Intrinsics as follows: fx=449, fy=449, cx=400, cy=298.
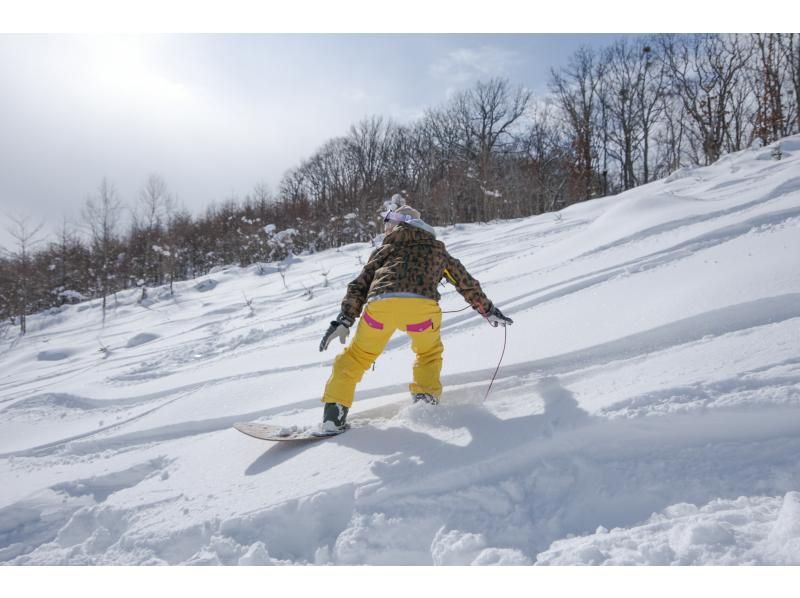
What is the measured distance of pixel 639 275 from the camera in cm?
373

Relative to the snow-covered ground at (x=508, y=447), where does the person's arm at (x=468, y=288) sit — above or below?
above

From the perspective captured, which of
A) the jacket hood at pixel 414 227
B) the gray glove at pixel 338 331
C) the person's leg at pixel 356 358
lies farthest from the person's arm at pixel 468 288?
the gray glove at pixel 338 331

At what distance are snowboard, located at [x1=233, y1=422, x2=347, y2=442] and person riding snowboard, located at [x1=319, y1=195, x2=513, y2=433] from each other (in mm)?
51

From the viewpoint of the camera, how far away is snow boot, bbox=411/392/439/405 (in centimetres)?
250

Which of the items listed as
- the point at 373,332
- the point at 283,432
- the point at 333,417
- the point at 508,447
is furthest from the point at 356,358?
the point at 508,447

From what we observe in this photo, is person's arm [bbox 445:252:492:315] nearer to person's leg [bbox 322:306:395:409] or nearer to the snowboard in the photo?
person's leg [bbox 322:306:395:409]

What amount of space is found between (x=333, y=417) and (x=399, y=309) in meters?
0.69

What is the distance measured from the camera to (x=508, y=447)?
1.98 metres

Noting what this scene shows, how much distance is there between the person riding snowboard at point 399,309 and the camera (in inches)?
95.7

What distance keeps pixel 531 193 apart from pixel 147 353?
16.8 metres

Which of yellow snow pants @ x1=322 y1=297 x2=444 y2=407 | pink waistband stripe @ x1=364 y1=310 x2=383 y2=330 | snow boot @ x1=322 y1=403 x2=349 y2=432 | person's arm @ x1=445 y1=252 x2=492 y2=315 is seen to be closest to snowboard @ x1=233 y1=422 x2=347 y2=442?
snow boot @ x1=322 y1=403 x2=349 y2=432

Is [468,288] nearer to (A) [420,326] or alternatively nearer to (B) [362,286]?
(A) [420,326]

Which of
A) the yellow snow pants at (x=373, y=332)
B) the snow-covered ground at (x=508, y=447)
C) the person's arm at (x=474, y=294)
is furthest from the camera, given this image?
the person's arm at (x=474, y=294)

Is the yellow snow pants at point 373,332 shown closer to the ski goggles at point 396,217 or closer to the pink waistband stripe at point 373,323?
the pink waistband stripe at point 373,323
